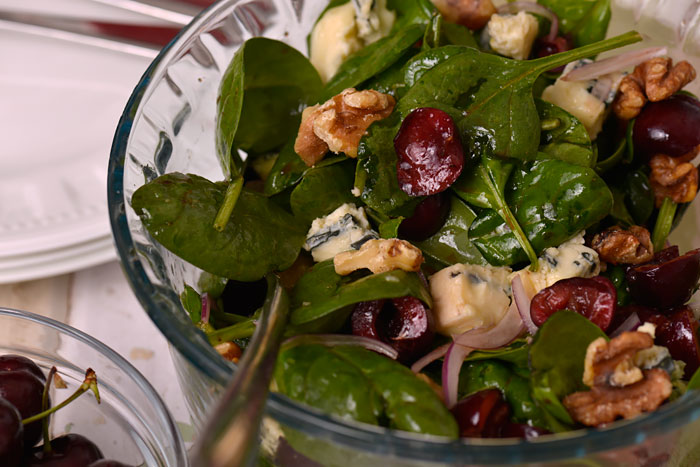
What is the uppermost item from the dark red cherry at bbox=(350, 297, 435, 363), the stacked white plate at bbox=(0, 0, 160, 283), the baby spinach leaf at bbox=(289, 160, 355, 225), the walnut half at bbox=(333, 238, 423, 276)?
the stacked white plate at bbox=(0, 0, 160, 283)

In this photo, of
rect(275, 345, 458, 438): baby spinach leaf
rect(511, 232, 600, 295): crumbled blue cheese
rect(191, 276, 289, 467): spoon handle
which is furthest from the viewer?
rect(511, 232, 600, 295): crumbled blue cheese

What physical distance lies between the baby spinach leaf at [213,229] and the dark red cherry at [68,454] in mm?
278

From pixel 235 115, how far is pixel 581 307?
476mm

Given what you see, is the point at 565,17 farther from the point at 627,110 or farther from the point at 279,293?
the point at 279,293

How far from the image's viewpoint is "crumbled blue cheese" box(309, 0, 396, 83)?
3.76 feet

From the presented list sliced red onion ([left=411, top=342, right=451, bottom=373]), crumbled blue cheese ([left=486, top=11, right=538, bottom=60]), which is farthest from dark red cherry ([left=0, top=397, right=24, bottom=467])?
crumbled blue cheese ([left=486, top=11, right=538, bottom=60])

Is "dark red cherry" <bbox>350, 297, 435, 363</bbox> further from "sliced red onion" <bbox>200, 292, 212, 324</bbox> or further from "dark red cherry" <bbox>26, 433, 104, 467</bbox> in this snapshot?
"dark red cherry" <bbox>26, 433, 104, 467</bbox>

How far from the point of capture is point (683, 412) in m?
0.65

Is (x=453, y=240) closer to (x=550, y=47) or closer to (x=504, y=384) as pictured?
(x=504, y=384)

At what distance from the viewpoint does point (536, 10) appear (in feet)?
3.87

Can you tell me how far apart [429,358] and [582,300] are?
0.17 meters

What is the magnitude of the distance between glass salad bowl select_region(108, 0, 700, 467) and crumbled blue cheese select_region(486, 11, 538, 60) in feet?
0.94

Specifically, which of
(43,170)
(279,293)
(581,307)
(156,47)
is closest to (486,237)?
(581,307)

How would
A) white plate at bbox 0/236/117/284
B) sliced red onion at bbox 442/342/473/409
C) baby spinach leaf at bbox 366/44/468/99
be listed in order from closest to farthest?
sliced red onion at bbox 442/342/473/409, baby spinach leaf at bbox 366/44/468/99, white plate at bbox 0/236/117/284
